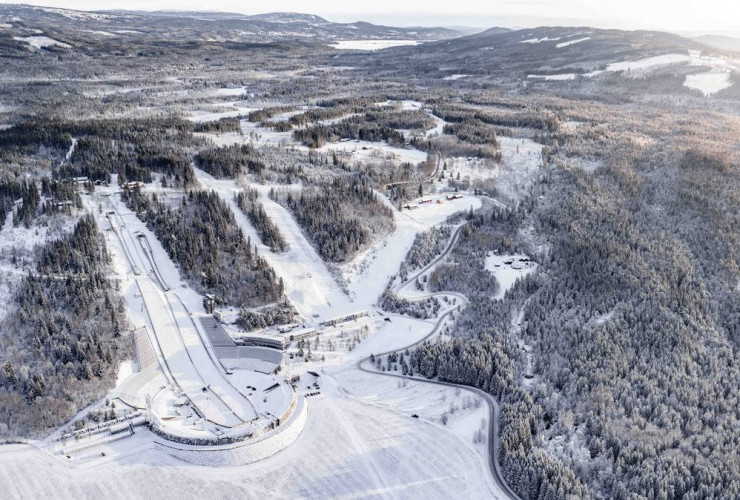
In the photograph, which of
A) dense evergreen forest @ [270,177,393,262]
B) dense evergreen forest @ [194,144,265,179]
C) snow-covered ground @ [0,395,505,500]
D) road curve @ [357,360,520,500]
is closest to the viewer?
snow-covered ground @ [0,395,505,500]

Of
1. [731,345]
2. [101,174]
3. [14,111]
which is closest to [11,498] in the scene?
[101,174]

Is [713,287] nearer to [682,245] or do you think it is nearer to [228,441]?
[682,245]

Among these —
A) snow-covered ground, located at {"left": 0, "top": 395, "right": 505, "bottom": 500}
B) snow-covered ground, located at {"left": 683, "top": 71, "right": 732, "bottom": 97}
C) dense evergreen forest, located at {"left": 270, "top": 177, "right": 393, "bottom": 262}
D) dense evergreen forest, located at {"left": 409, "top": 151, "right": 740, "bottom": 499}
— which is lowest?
snow-covered ground, located at {"left": 0, "top": 395, "right": 505, "bottom": 500}

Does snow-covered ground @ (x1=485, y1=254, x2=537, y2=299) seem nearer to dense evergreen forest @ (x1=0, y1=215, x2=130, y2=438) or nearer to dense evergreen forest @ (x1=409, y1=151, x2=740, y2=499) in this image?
dense evergreen forest @ (x1=409, y1=151, x2=740, y2=499)

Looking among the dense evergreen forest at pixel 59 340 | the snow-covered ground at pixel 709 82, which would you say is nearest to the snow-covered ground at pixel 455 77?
the snow-covered ground at pixel 709 82

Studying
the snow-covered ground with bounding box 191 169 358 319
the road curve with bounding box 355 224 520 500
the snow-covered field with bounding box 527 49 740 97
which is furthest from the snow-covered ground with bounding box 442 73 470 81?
the snow-covered ground with bounding box 191 169 358 319
